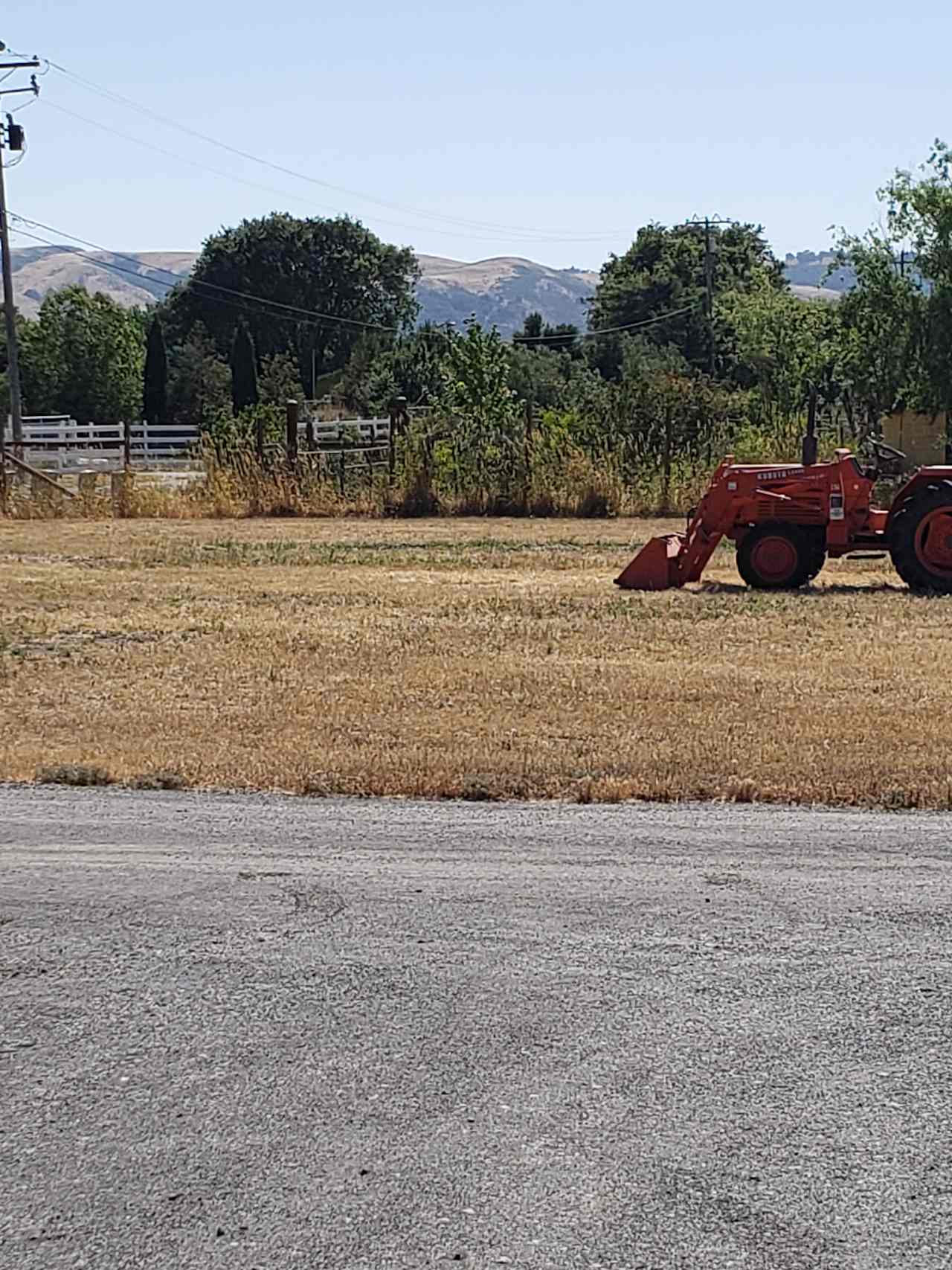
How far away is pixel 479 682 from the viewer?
10.3m

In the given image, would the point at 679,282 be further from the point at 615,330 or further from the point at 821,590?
the point at 821,590

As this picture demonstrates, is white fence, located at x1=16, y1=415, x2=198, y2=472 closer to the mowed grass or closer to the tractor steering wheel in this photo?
the mowed grass

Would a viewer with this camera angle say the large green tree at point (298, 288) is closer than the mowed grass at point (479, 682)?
No

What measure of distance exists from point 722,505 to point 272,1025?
38.1 feet

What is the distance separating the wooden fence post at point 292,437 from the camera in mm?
27516

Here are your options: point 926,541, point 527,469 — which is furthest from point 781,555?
point 527,469

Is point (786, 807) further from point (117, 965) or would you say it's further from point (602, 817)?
point (117, 965)

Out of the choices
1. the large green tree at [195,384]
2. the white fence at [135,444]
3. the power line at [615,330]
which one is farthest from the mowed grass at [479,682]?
the power line at [615,330]

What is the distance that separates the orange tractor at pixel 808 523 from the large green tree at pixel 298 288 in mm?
72308

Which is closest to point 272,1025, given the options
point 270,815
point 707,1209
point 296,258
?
point 707,1209

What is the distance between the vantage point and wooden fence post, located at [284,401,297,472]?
90.3 ft

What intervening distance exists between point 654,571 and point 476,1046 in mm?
11536

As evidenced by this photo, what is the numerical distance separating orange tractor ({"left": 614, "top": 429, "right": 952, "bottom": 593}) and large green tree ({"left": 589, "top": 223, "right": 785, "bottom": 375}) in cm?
5364

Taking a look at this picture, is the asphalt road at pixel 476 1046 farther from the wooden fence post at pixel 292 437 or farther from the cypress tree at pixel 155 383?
the cypress tree at pixel 155 383
